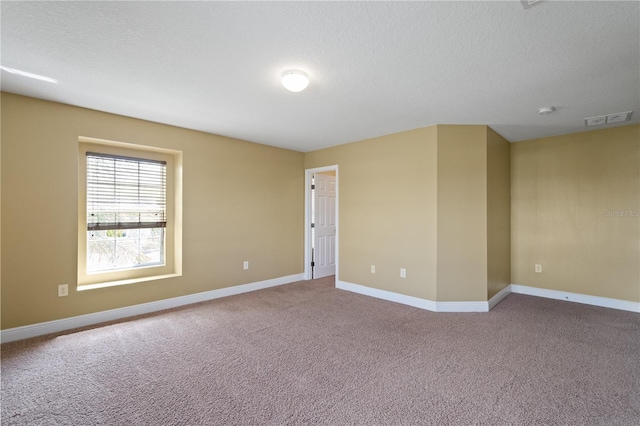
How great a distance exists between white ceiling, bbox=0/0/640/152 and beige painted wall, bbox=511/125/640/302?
0.71 meters

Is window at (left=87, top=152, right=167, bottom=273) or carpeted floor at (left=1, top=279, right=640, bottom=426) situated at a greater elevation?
window at (left=87, top=152, right=167, bottom=273)

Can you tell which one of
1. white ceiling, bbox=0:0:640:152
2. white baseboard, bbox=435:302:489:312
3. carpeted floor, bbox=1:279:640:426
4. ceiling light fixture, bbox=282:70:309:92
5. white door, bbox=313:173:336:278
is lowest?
carpeted floor, bbox=1:279:640:426

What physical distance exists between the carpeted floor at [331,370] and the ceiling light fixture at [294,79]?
2.39 meters

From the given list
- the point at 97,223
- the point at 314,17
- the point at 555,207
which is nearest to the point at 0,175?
the point at 97,223

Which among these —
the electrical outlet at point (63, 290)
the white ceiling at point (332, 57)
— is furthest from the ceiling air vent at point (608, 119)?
the electrical outlet at point (63, 290)

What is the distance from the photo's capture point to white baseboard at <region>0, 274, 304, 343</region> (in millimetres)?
2973

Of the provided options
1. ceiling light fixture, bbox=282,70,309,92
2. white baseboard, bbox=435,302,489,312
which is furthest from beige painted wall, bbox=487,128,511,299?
ceiling light fixture, bbox=282,70,309,92

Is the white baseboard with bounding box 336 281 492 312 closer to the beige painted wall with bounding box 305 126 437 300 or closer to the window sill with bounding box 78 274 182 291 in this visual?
the beige painted wall with bounding box 305 126 437 300

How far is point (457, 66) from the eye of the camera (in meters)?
2.37

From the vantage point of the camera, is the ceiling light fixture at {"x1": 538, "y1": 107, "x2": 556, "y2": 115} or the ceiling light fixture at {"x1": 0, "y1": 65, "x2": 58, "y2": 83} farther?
the ceiling light fixture at {"x1": 538, "y1": 107, "x2": 556, "y2": 115}

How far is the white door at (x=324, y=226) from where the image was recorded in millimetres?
5789

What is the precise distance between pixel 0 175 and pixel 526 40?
186 inches

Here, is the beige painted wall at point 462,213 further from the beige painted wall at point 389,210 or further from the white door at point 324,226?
the white door at point 324,226

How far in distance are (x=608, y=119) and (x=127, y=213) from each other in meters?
6.23
